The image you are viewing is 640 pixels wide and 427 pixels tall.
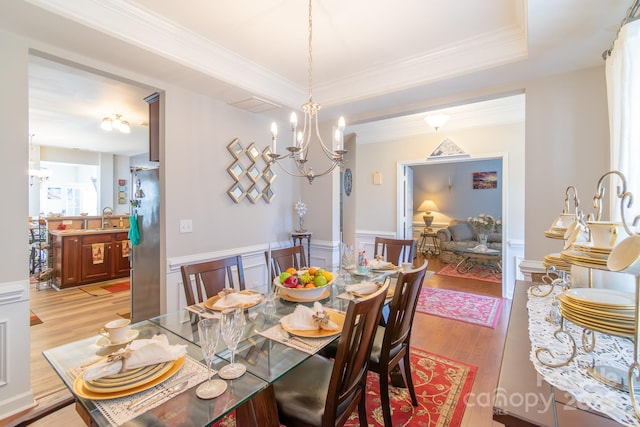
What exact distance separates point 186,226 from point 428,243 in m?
6.94

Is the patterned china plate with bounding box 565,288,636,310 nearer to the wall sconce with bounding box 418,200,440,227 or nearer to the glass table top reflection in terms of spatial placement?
the glass table top reflection

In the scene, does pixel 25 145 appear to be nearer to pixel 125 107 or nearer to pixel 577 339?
pixel 125 107

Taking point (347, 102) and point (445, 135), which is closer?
point (347, 102)

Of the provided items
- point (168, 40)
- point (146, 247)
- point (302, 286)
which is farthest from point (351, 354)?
point (146, 247)

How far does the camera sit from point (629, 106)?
1.55 m

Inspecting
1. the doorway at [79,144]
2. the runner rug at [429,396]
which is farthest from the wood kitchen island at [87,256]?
the runner rug at [429,396]

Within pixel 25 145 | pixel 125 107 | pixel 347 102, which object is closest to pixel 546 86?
pixel 347 102

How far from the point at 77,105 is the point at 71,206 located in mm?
4950

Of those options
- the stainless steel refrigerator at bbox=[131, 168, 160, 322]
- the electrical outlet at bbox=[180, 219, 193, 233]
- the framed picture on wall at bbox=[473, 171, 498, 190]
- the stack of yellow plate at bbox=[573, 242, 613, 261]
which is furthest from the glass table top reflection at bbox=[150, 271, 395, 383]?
the framed picture on wall at bbox=[473, 171, 498, 190]

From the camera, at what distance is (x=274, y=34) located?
2.34 m

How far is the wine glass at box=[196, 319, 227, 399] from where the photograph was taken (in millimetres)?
983

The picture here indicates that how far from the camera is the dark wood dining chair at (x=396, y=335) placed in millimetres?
1630

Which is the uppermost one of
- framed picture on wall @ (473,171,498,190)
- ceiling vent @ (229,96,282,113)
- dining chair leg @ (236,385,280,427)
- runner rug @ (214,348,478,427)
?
ceiling vent @ (229,96,282,113)

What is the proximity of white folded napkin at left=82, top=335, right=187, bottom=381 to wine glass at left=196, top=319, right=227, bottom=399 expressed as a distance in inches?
6.5
